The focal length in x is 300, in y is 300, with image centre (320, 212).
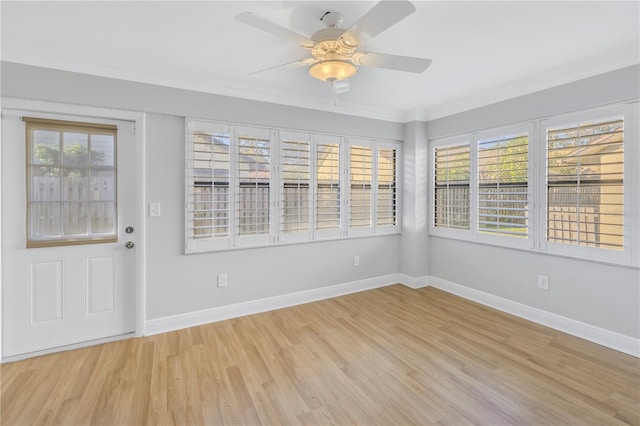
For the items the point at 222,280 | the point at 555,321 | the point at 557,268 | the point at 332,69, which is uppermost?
the point at 332,69

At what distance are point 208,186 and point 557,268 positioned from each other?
3657 mm

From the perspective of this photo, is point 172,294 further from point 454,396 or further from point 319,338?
point 454,396

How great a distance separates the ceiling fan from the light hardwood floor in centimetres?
223

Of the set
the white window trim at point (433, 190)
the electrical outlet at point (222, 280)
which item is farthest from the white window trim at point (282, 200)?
the white window trim at point (433, 190)

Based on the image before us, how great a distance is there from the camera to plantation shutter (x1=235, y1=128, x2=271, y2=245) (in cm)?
328

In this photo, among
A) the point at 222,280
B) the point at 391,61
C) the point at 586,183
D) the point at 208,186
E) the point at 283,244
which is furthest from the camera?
the point at 283,244

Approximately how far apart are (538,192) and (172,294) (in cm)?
390

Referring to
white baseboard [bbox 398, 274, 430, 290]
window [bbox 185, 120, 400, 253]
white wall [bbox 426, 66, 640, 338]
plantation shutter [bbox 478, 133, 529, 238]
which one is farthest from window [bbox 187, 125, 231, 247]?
plantation shutter [bbox 478, 133, 529, 238]

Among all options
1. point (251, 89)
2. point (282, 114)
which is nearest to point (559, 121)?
point (282, 114)

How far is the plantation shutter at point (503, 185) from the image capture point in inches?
128

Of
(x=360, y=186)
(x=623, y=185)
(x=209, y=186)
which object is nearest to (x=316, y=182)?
(x=360, y=186)

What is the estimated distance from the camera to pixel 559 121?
2943mm

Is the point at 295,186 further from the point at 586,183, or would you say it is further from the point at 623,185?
the point at 623,185

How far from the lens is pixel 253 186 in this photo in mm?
3350
